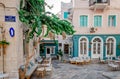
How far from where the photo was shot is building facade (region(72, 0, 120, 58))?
72.7 ft

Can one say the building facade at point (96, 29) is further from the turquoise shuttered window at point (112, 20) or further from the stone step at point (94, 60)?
the stone step at point (94, 60)

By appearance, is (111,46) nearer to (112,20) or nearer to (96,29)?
(96,29)

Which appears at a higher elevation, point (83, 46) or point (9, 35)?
point (9, 35)

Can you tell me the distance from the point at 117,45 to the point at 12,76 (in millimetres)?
16850

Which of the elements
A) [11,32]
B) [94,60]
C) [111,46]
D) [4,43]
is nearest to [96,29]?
[111,46]

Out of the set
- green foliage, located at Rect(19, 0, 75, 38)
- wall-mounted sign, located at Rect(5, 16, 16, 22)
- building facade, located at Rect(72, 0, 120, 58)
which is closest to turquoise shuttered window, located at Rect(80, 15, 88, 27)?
building facade, located at Rect(72, 0, 120, 58)

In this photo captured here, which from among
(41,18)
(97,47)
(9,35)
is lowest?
(97,47)

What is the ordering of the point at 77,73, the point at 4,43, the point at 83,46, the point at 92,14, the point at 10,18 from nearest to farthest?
the point at 4,43, the point at 10,18, the point at 77,73, the point at 92,14, the point at 83,46

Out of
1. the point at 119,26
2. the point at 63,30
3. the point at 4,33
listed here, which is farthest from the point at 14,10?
the point at 119,26

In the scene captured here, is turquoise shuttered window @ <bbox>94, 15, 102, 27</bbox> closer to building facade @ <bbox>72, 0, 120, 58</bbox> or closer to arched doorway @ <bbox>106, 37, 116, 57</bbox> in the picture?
building facade @ <bbox>72, 0, 120, 58</bbox>

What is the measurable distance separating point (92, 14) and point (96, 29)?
78.1 inches

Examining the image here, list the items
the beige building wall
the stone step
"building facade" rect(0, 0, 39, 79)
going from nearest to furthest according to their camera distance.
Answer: "building facade" rect(0, 0, 39, 79) < the stone step < the beige building wall

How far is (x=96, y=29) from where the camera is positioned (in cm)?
2220

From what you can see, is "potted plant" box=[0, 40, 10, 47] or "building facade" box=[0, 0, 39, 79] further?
"building facade" box=[0, 0, 39, 79]
